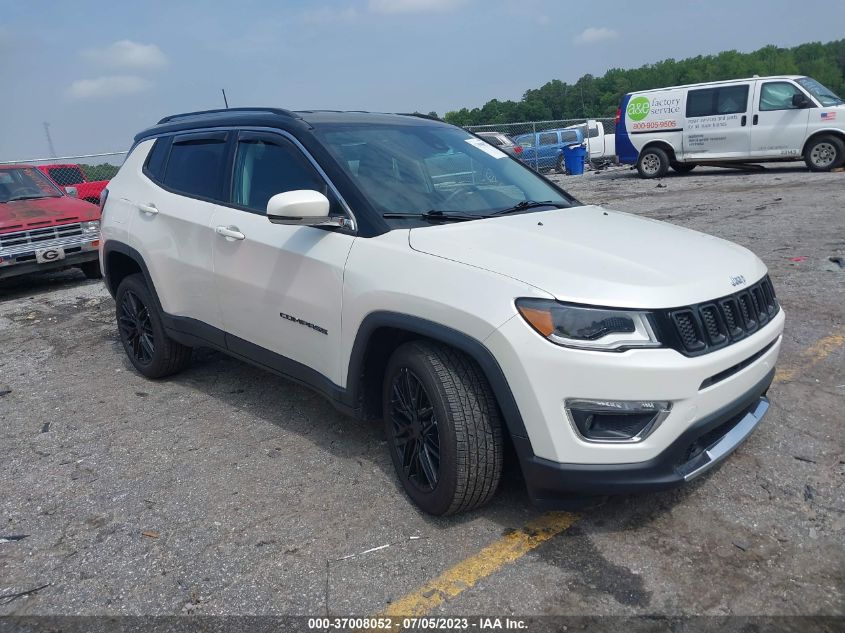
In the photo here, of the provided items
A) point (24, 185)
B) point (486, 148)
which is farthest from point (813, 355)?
point (24, 185)

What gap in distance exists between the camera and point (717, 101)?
608 inches

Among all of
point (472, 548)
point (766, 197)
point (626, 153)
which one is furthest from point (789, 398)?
point (626, 153)

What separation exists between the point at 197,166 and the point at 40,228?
5.63 metres

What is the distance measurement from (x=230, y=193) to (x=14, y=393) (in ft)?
8.25

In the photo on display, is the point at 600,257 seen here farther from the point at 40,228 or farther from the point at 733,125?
the point at 733,125

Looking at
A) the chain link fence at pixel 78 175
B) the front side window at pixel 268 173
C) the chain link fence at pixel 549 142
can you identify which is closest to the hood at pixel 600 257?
the front side window at pixel 268 173

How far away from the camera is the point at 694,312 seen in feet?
8.59

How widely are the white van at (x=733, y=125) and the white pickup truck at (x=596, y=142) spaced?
650cm

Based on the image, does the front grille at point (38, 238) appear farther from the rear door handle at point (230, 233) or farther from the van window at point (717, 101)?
the van window at point (717, 101)

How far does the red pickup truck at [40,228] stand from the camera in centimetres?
863

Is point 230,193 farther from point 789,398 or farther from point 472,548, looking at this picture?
point 789,398

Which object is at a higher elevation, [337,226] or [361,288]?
[337,226]

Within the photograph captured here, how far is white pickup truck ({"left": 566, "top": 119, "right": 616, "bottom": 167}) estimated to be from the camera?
2389 cm

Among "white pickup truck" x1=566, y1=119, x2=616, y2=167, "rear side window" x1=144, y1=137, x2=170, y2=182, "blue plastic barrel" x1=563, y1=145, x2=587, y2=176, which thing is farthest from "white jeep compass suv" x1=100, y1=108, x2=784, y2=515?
"white pickup truck" x1=566, y1=119, x2=616, y2=167
